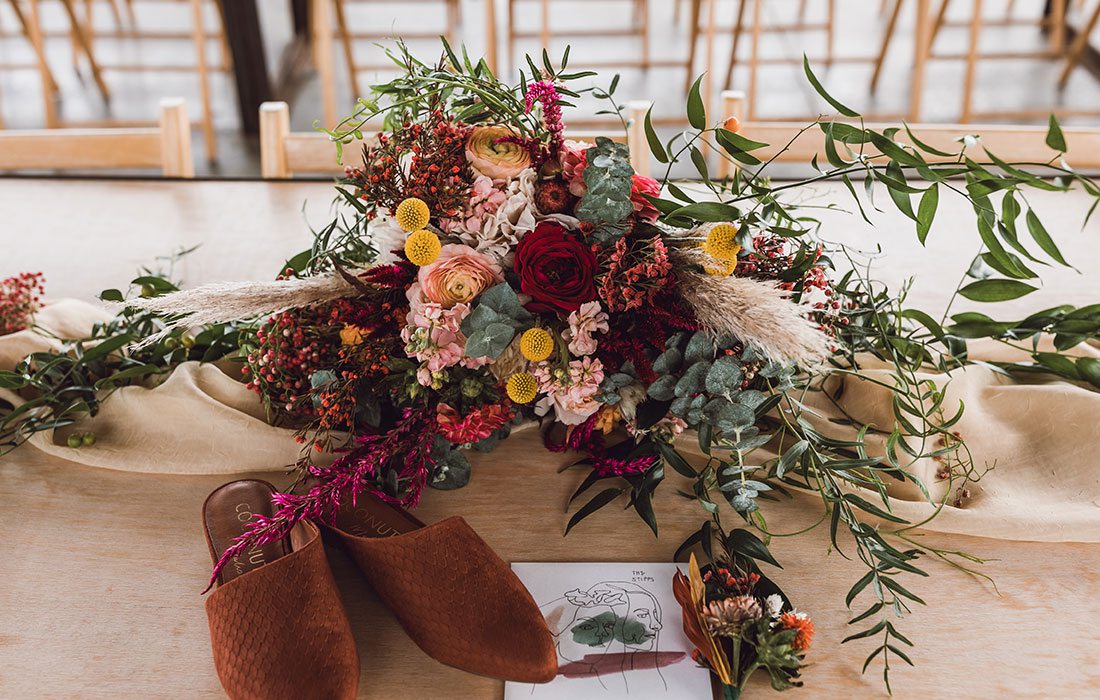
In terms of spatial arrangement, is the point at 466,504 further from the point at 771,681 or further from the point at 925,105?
the point at 925,105

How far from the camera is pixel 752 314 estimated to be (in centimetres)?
82

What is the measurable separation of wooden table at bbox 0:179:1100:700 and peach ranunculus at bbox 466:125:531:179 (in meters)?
0.34

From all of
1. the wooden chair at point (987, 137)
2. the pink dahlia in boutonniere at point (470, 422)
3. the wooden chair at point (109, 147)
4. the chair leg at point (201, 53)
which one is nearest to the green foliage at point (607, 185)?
the pink dahlia in boutonniere at point (470, 422)

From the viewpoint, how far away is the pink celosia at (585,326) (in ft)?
2.94

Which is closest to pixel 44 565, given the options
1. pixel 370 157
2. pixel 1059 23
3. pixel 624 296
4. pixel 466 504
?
pixel 466 504

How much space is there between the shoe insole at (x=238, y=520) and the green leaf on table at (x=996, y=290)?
81 cm

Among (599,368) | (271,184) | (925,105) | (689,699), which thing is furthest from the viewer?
(925,105)

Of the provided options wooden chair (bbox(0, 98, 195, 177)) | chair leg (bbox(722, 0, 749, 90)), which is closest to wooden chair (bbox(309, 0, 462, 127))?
wooden chair (bbox(0, 98, 195, 177))

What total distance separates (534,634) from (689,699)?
15 centimetres

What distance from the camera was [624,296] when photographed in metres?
0.89

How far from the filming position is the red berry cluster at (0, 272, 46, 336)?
1.18 m

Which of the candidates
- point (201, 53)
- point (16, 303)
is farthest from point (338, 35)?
point (16, 303)

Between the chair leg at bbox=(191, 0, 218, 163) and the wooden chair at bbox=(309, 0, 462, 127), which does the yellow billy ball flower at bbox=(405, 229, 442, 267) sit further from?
the chair leg at bbox=(191, 0, 218, 163)

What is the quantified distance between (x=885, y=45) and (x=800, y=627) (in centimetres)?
296
